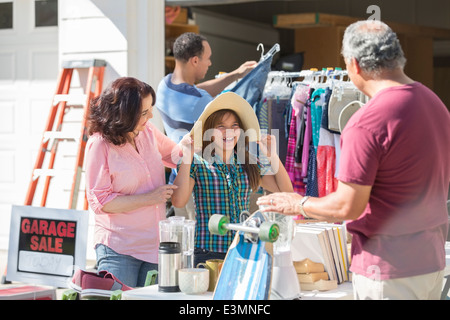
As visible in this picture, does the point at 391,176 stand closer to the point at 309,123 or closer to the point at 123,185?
the point at 123,185

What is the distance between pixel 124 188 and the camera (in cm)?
306

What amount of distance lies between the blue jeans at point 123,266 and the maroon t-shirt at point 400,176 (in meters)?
1.12

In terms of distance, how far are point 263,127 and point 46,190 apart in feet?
5.89

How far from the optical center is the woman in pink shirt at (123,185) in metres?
3.00

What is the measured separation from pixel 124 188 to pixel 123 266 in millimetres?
321

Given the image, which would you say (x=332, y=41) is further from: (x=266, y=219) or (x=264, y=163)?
(x=266, y=219)

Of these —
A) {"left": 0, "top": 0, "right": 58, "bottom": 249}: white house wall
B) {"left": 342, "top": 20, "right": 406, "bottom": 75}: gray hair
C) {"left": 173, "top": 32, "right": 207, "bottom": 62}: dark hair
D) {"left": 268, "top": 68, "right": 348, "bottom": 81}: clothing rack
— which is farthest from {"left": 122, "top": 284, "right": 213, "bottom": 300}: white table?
{"left": 0, "top": 0, "right": 58, "bottom": 249}: white house wall

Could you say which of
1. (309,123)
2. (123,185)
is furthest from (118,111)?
(309,123)

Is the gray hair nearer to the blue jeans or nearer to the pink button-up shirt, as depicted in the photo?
the pink button-up shirt

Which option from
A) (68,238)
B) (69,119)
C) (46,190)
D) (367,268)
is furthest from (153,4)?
(367,268)

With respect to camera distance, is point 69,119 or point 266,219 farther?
point 69,119

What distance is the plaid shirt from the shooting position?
3068 millimetres

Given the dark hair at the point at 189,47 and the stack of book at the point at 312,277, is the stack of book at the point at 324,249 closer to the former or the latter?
the stack of book at the point at 312,277

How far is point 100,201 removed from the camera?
2994mm
